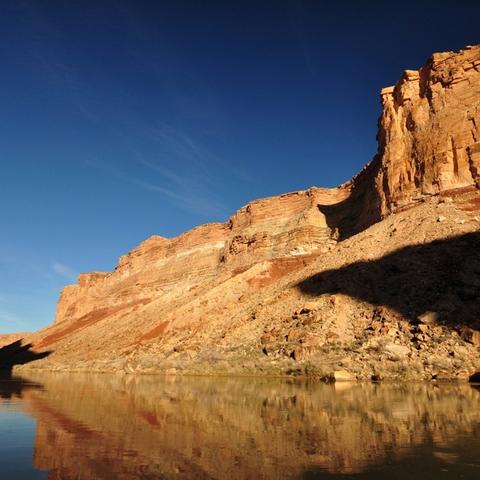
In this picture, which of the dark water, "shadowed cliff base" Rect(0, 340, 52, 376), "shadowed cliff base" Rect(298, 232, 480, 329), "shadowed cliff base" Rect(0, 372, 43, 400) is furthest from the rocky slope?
the dark water

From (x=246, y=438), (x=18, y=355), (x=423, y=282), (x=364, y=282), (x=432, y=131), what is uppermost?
(x=432, y=131)

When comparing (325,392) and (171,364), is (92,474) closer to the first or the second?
(325,392)

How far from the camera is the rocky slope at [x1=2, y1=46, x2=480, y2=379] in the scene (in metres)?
24.2

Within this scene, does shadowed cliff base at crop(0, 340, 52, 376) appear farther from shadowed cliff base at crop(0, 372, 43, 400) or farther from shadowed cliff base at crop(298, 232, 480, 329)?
shadowed cliff base at crop(298, 232, 480, 329)

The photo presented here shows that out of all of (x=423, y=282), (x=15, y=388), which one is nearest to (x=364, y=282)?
(x=423, y=282)

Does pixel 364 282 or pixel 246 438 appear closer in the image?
pixel 246 438

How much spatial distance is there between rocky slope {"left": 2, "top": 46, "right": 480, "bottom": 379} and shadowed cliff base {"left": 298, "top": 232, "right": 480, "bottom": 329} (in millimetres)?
103

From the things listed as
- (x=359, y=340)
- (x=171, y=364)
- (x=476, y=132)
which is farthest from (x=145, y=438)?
(x=476, y=132)

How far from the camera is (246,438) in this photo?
28.0 feet

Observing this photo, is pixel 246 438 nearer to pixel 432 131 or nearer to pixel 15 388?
pixel 15 388

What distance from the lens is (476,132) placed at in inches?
1638

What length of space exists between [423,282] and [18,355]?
61.5m

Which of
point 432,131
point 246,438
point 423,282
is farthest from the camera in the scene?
point 432,131

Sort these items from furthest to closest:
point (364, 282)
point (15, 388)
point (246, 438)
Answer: point (364, 282) < point (15, 388) < point (246, 438)
